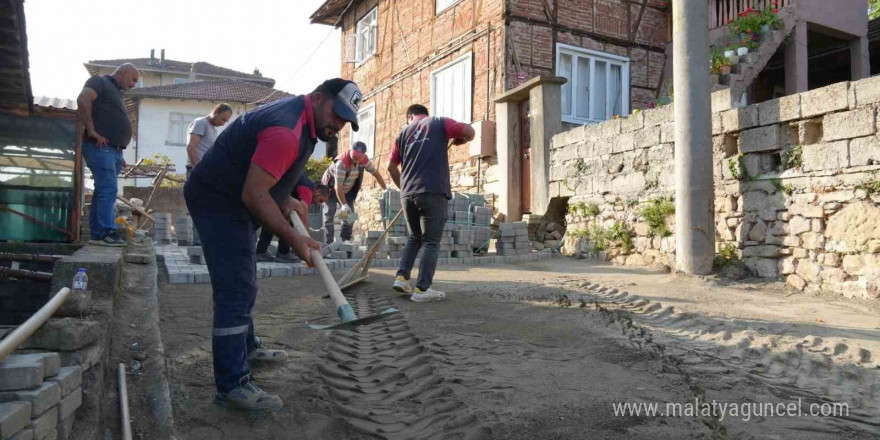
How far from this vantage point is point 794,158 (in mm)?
5934

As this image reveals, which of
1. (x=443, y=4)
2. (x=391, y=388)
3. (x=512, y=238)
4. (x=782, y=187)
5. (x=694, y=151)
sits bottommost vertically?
(x=391, y=388)

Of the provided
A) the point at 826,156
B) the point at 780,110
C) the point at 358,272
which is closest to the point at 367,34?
the point at 358,272

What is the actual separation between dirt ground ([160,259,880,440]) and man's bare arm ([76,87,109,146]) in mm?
1510

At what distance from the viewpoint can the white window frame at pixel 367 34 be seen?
16819 mm

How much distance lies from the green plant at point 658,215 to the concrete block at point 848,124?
6.32 feet

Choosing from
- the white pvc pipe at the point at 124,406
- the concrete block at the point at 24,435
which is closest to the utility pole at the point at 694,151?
the white pvc pipe at the point at 124,406

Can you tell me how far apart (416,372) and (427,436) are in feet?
2.56

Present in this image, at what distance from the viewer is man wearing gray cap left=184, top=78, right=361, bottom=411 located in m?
2.43

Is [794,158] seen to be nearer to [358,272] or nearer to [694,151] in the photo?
[694,151]

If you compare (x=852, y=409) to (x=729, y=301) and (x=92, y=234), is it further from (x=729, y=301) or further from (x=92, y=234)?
(x=92, y=234)

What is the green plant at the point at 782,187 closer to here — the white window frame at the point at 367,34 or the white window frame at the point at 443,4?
the white window frame at the point at 443,4

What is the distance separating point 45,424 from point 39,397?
0.10m

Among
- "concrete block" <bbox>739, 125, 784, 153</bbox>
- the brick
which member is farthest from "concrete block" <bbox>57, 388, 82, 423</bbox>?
the brick

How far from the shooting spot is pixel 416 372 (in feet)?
10.00
